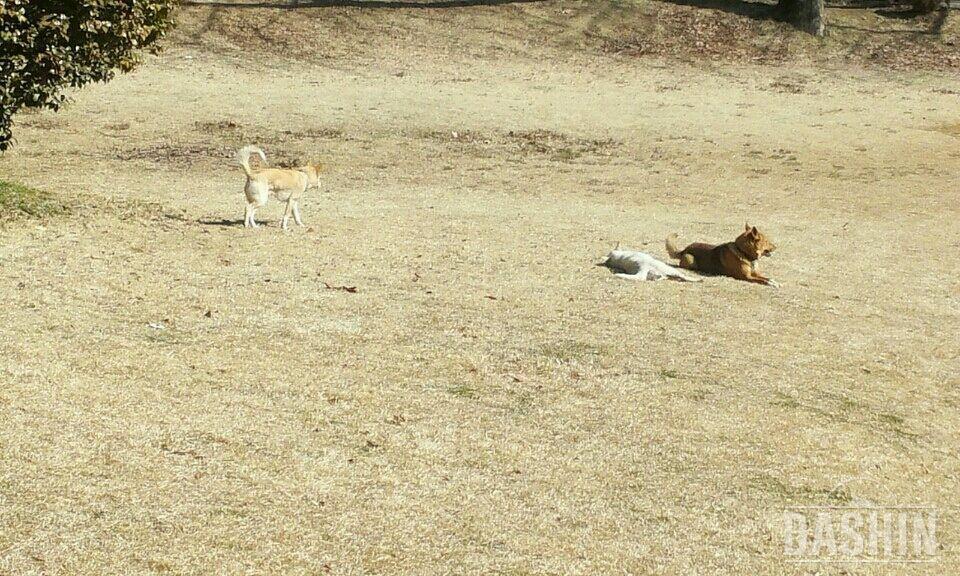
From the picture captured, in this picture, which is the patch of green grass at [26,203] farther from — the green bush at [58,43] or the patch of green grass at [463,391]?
the patch of green grass at [463,391]

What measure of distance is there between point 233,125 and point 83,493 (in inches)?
519

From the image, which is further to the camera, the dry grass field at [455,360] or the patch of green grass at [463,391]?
the patch of green grass at [463,391]

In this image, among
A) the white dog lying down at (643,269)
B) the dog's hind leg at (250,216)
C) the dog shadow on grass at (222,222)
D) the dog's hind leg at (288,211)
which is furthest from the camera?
the dog shadow on grass at (222,222)

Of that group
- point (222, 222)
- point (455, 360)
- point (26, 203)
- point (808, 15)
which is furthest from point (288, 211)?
point (808, 15)

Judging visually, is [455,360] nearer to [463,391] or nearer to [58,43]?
[463,391]

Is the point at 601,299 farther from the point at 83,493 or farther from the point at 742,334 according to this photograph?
the point at 83,493

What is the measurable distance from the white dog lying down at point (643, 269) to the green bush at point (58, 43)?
5.09 metres

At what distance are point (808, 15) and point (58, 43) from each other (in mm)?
22097

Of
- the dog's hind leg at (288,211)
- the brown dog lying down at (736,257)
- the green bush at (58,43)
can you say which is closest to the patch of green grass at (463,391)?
the brown dog lying down at (736,257)

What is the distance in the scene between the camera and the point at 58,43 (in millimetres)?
9875

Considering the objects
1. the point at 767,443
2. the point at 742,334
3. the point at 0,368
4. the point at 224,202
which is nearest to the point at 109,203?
the point at 224,202

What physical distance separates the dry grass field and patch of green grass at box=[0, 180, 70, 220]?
0.32 metres

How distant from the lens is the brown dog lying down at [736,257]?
10.2 meters

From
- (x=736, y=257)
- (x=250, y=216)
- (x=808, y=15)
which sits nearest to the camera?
(x=736, y=257)
